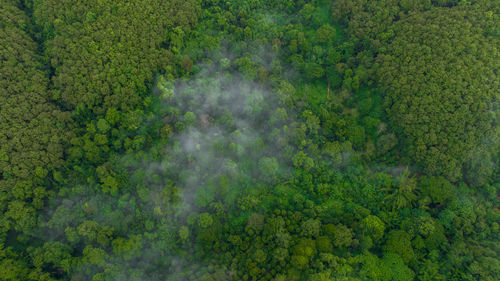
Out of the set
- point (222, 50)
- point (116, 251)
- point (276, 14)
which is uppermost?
point (276, 14)

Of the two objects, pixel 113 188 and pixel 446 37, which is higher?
pixel 446 37

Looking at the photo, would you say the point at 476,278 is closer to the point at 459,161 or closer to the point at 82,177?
the point at 459,161

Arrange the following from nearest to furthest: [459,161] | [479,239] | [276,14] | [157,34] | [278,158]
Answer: [479,239]
[459,161]
[278,158]
[157,34]
[276,14]

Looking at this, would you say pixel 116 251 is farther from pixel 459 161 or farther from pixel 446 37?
pixel 446 37

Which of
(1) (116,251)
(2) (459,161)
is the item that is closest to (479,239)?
(2) (459,161)

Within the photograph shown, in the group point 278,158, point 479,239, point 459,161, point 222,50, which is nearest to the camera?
point 479,239

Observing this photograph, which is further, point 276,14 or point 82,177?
point 276,14

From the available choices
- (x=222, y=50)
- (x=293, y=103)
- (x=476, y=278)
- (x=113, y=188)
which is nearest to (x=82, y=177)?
(x=113, y=188)
